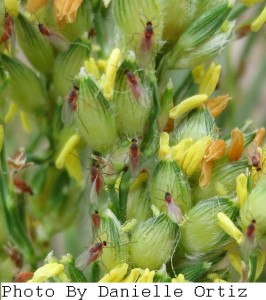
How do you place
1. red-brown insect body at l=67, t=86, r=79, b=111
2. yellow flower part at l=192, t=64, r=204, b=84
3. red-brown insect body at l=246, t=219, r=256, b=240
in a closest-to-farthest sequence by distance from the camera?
red-brown insect body at l=246, t=219, r=256, b=240 → red-brown insect body at l=67, t=86, r=79, b=111 → yellow flower part at l=192, t=64, r=204, b=84

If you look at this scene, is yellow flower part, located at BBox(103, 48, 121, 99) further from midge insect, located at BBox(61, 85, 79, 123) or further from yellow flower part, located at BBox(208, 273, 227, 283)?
yellow flower part, located at BBox(208, 273, 227, 283)

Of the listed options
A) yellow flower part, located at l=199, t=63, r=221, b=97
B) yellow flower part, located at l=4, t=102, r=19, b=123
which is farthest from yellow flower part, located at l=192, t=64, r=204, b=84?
yellow flower part, located at l=4, t=102, r=19, b=123

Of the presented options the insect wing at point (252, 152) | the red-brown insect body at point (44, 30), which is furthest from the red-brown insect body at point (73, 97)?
the insect wing at point (252, 152)

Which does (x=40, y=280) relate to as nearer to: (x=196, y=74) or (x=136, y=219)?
(x=136, y=219)

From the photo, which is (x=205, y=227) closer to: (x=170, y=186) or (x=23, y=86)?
(x=170, y=186)
